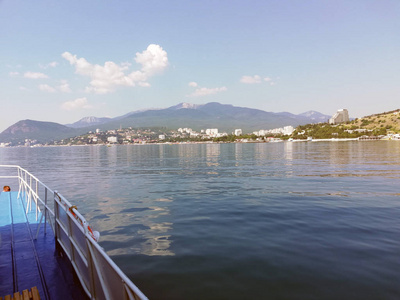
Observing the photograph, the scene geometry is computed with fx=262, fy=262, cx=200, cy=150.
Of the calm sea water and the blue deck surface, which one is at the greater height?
the blue deck surface

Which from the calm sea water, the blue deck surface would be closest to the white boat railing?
the blue deck surface

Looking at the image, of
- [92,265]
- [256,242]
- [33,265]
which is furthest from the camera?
[256,242]

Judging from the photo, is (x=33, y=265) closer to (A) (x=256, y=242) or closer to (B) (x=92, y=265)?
(B) (x=92, y=265)

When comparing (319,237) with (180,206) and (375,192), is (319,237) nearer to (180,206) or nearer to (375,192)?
(180,206)

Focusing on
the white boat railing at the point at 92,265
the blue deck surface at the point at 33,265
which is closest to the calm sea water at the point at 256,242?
the blue deck surface at the point at 33,265

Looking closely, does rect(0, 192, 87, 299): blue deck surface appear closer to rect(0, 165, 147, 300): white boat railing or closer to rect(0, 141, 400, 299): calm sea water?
rect(0, 165, 147, 300): white boat railing

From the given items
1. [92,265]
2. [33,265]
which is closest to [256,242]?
[92,265]

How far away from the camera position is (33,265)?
257 inches

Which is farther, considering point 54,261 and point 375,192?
point 375,192

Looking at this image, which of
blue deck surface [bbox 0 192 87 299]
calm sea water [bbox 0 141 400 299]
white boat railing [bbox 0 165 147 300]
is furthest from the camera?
calm sea water [bbox 0 141 400 299]

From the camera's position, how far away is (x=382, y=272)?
7.27 metres

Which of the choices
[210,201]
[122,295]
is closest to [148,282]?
[122,295]

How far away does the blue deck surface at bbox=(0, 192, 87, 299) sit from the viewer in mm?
5438

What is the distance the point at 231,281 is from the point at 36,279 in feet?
15.4
